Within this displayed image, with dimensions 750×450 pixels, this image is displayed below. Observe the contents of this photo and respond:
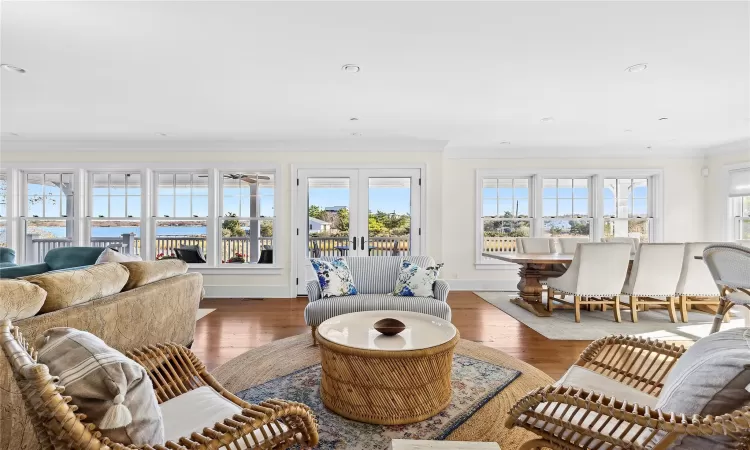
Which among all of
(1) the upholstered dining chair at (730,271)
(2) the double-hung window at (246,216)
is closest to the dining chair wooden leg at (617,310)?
(1) the upholstered dining chair at (730,271)

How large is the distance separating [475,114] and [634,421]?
3.50m

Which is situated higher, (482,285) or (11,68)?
(11,68)

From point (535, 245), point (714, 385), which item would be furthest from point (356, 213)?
point (714, 385)

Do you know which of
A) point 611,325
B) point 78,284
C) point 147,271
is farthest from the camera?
point 611,325

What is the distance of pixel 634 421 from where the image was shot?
1.00 meters

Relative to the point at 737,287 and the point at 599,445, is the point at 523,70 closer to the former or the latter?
the point at 737,287

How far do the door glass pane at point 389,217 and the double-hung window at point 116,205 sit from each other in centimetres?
366

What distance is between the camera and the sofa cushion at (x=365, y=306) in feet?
9.93

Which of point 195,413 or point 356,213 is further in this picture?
point 356,213

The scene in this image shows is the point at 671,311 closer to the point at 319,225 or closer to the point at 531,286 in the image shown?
the point at 531,286

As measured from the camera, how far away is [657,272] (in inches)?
158

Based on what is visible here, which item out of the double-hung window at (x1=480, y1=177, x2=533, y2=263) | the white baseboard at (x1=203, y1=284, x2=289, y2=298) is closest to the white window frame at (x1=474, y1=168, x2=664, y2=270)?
the double-hung window at (x1=480, y1=177, x2=533, y2=263)

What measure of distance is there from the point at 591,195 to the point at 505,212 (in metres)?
1.49

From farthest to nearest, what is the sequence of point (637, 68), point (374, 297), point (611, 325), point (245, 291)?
1. point (245, 291)
2. point (611, 325)
3. point (374, 297)
4. point (637, 68)
